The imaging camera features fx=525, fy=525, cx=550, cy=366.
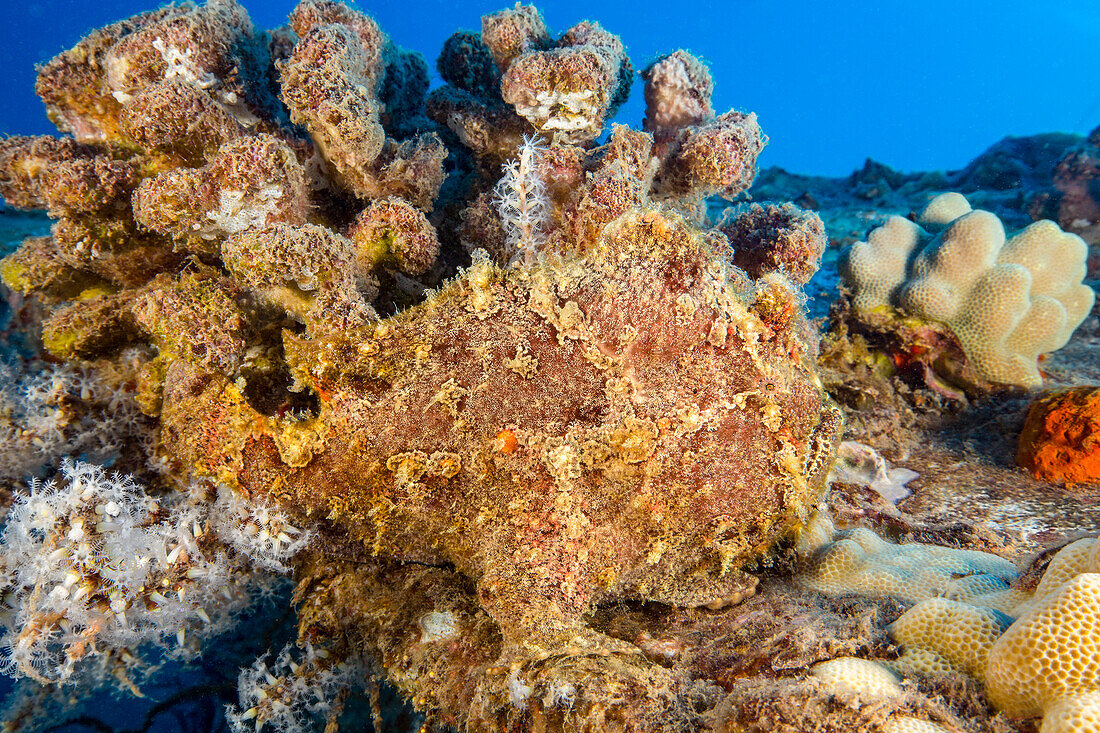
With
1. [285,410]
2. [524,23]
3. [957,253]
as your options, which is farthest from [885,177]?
[285,410]

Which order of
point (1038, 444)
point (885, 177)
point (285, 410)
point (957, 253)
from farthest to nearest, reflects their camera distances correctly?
point (885, 177)
point (957, 253)
point (1038, 444)
point (285, 410)

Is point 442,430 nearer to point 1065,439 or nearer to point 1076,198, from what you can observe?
point 1065,439

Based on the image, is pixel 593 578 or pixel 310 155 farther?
pixel 310 155

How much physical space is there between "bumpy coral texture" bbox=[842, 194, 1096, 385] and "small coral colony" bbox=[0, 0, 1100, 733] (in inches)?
85.4

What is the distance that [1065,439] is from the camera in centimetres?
407

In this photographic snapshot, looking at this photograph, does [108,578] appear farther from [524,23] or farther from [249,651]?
[524,23]

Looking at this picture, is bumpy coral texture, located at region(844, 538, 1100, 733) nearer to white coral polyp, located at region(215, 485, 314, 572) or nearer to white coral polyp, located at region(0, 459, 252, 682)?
white coral polyp, located at region(215, 485, 314, 572)

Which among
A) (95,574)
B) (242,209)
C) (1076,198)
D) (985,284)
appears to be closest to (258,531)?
(95,574)

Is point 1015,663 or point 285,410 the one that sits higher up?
point 285,410

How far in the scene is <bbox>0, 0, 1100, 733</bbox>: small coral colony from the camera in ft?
7.97

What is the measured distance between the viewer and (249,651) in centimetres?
337

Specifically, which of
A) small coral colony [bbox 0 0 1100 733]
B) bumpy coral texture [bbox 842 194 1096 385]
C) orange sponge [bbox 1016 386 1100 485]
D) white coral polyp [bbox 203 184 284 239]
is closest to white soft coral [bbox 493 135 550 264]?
small coral colony [bbox 0 0 1100 733]

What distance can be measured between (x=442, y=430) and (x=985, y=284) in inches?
214

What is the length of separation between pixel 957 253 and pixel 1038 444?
1.99m
